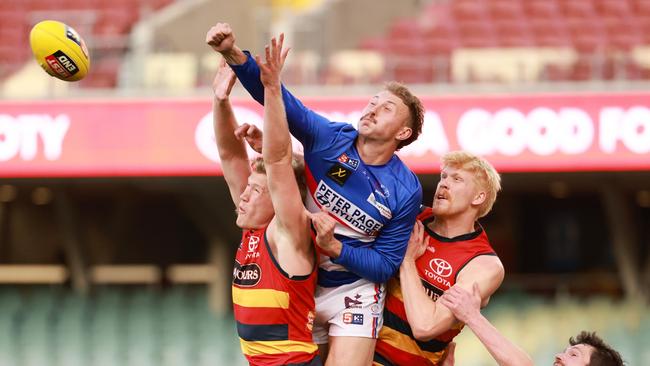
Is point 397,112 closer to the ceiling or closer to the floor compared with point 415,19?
closer to the floor

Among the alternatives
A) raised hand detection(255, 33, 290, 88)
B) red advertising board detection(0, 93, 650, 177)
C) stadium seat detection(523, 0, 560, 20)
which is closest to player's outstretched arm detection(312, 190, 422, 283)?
raised hand detection(255, 33, 290, 88)

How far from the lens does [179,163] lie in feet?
32.7

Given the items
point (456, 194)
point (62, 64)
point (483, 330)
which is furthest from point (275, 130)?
point (62, 64)

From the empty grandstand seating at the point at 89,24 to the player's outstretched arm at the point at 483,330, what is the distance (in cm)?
665

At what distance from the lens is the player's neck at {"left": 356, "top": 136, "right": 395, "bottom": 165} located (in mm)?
4848

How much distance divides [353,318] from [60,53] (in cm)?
199

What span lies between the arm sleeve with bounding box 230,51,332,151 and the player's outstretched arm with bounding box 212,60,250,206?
39cm

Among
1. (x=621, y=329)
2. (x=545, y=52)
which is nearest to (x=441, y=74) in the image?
(x=545, y=52)

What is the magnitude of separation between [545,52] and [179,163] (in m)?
3.68

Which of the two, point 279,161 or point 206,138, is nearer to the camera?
point 279,161

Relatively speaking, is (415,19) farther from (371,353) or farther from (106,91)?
(371,353)

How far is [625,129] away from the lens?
31.5 ft

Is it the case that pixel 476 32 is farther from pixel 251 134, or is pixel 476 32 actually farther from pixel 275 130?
pixel 275 130

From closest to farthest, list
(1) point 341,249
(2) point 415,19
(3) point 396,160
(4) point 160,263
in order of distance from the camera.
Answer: (1) point 341,249
(3) point 396,160
(2) point 415,19
(4) point 160,263
